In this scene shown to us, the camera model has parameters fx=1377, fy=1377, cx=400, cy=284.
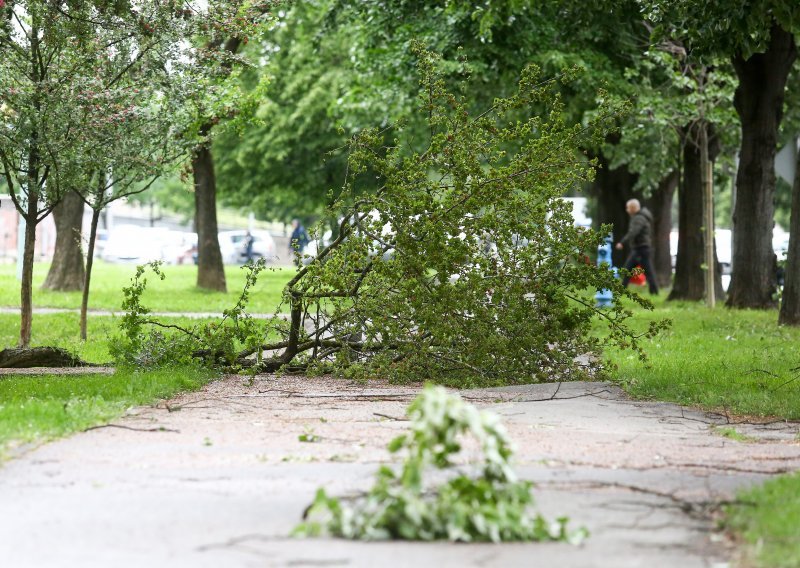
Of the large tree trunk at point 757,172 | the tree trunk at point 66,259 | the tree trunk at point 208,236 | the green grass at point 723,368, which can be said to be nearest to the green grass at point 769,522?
the green grass at point 723,368

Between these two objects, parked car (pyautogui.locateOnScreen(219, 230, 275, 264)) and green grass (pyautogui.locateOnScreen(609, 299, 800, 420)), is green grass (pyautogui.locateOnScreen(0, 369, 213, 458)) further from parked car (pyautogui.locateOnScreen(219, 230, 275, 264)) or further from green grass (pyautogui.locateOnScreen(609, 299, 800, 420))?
parked car (pyautogui.locateOnScreen(219, 230, 275, 264))

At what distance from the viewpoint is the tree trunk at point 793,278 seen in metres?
19.3

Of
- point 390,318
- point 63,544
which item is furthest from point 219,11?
point 63,544

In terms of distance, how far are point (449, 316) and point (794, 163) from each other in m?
9.80

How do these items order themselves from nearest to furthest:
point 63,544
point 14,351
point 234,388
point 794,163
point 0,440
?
point 63,544 < point 0,440 < point 234,388 < point 14,351 < point 794,163

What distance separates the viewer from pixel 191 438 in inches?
323

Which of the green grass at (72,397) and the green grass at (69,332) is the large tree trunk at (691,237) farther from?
the green grass at (72,397)

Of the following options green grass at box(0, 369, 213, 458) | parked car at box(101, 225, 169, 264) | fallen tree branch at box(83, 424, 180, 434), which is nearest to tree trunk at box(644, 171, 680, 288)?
green grass at box(0, 369, 213, 458)

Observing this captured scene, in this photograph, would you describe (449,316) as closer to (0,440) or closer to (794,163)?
(0,440)

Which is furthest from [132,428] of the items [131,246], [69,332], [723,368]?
[131,246]

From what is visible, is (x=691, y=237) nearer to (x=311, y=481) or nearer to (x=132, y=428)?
(x=132, y=428)

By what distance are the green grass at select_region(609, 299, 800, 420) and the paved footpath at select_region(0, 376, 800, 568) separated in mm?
618

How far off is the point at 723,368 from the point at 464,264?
111 inches

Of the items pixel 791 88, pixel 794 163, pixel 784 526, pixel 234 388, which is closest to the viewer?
pixel 784 526
